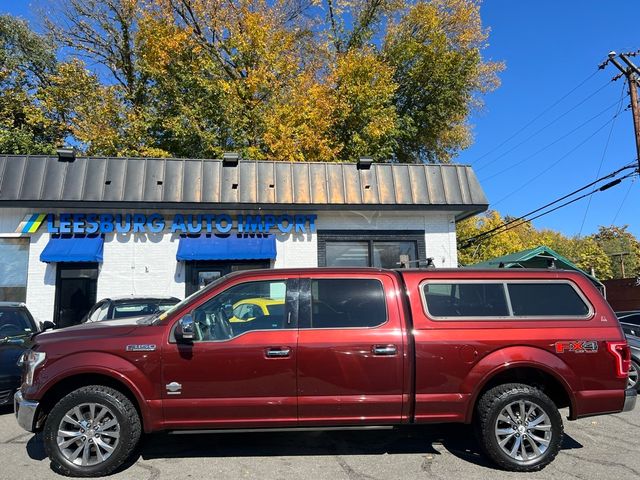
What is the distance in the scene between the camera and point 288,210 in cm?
1140

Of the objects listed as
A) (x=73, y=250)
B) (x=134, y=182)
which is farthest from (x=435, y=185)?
(x=73, y=250)

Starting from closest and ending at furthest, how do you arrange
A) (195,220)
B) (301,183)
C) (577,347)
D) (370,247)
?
(577,347), (195,220), (301,183), (370,247)

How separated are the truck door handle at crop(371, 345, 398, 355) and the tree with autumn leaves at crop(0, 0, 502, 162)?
50.1 feet

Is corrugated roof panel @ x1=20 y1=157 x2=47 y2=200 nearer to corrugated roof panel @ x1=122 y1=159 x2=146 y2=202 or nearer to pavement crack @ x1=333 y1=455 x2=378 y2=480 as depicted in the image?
corrugated roof panel @ x1=122 y1=159 x2=146 y2=202

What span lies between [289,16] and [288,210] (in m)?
17.3

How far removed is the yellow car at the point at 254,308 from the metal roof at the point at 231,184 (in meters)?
6.51

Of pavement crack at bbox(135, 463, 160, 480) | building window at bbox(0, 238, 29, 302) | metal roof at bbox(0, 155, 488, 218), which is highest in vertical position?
metal roof at bbox(0, 155, 488, 218)

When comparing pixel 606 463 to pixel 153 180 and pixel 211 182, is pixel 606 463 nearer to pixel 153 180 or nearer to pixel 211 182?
pixel 211 182

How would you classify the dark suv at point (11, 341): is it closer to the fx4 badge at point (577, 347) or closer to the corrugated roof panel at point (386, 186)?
the fx4 badge at point (577, 347)

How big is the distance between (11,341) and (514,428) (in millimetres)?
6362

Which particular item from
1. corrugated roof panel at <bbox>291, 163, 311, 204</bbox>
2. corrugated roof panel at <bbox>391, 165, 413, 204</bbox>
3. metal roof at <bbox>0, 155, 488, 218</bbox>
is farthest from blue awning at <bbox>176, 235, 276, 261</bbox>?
corrugated roof panel at <bbox>391, 165, 413, 204</bbox>

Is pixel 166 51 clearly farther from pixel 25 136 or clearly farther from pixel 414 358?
pixel 414 358

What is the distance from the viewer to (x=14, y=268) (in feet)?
35.5

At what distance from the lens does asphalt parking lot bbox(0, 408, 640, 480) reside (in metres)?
4.25
